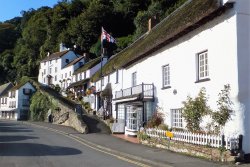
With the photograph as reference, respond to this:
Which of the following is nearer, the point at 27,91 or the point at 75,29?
the point at 27,91

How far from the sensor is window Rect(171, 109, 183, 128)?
66.8 ft

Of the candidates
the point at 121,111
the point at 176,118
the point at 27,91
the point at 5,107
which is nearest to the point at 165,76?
the point at 176,118

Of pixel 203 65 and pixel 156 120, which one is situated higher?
pixel 203 65

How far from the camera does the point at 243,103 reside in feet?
48.4

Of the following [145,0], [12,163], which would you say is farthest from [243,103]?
[145,0]

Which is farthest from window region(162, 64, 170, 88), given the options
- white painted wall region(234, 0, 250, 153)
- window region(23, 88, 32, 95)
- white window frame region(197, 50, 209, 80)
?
window region(23, 88, 32, 95)

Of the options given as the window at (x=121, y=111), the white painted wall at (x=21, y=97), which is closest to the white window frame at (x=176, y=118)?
the window at (x=121, y=111)

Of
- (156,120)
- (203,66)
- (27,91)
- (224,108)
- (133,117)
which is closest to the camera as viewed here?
(224,108)

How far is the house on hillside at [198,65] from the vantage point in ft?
49.0

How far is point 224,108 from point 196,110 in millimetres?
2041

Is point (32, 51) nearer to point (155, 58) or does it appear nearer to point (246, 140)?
point (155, 58)

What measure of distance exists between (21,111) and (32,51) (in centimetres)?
3011

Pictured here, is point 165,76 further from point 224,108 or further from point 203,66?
point 224,108

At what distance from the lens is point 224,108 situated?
50.4ft
